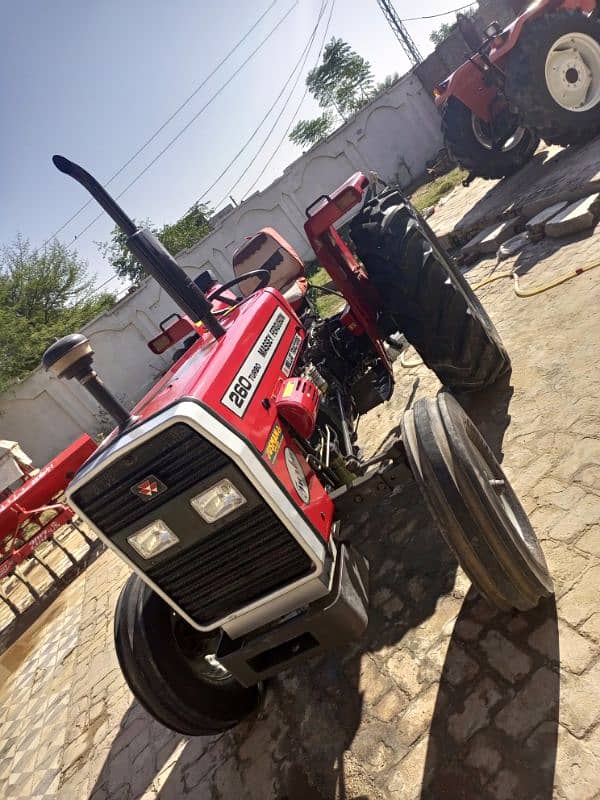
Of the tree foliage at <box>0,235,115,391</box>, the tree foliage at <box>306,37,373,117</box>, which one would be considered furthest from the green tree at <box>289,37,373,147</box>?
the tree foliage at <box>0,235,115,391</box>

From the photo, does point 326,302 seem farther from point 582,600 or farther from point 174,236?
point 174,236

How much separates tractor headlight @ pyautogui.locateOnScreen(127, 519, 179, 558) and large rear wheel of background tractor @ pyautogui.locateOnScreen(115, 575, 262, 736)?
2.32 ft

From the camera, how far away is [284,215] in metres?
14.8

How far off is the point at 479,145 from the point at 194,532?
6.64 m

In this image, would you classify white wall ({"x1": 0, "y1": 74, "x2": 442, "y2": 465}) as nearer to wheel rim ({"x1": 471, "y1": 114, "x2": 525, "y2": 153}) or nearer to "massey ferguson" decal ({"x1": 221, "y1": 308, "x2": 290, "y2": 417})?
wheel rim ({"x1": 471, "y1": 114, "x2": 525, "y2": 153})

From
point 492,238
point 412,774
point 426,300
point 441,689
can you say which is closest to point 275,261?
point 426,300

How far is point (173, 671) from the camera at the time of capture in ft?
7.43

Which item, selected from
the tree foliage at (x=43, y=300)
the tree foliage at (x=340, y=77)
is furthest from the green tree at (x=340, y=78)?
the tree foliage at (x=43, y=300)

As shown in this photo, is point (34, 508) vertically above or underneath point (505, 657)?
above

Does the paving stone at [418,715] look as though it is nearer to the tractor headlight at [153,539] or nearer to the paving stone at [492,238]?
the tractor headlight at [153,539]

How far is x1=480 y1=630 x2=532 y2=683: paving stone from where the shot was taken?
1.73m

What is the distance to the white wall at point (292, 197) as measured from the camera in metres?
14.5

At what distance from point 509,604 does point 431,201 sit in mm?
8957

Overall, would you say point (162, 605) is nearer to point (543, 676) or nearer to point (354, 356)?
point (543, 676)
